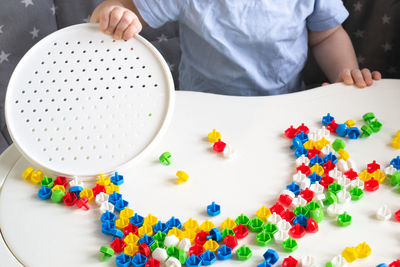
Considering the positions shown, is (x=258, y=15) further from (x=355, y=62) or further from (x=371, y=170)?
(x=371, y=170)

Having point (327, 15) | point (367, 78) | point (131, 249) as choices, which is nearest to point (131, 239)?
point (131, 249)

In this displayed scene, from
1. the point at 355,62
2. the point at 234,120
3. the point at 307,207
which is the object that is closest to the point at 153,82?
the point at 234,120

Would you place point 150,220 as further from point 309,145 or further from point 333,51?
point 333,51

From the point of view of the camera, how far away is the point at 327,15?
0.88m

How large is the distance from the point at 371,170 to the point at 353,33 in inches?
16.9

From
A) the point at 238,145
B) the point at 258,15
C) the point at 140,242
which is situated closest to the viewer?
the point at 140,242

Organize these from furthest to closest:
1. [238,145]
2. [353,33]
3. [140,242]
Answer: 1. [353,33]
2. [238,145]
3. [140,242]

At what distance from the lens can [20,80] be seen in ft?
2.16

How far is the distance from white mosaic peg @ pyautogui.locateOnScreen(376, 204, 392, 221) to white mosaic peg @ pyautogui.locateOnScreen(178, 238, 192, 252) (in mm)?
195

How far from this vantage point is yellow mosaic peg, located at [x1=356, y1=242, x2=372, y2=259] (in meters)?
0.51

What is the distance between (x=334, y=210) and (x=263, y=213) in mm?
73

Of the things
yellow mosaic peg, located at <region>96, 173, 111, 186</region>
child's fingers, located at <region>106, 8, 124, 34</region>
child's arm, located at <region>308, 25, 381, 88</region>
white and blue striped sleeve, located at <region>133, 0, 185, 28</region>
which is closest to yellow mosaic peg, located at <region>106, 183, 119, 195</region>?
yellow mosaic peg, located at <region>96, 173, 111, 186</region>

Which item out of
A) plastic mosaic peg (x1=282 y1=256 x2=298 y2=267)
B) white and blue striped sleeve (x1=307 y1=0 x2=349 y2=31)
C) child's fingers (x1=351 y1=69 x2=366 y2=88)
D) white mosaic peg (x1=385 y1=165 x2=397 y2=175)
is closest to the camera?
plastic mosaic peg (x1=282 y1=256 x2=298 y2=267)

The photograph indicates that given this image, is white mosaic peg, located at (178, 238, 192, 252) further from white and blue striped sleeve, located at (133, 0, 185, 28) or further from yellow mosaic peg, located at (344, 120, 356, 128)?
white and blue striped sleeve, located at (133, 0, 185, 28)
